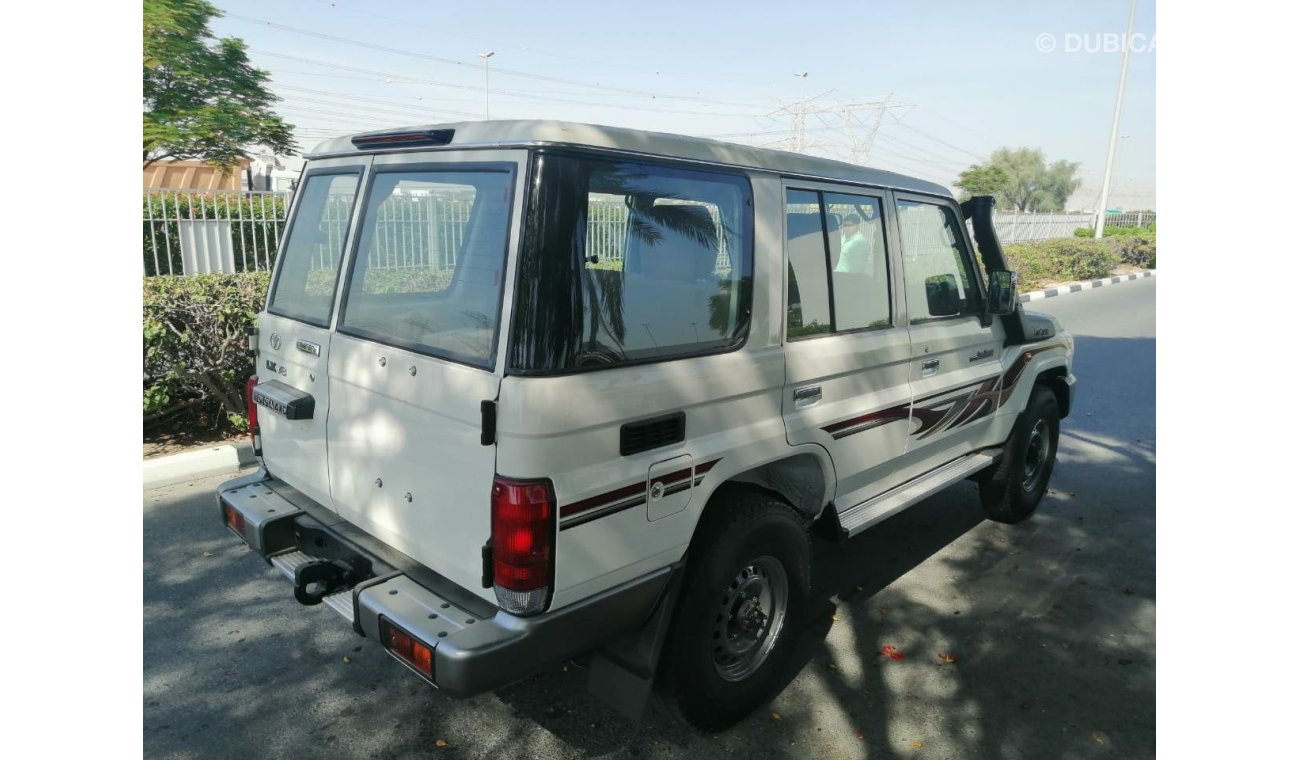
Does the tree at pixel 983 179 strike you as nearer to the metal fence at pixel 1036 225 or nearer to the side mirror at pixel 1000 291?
the metal fence at pixel 1036 225

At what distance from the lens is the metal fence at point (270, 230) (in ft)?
9.12

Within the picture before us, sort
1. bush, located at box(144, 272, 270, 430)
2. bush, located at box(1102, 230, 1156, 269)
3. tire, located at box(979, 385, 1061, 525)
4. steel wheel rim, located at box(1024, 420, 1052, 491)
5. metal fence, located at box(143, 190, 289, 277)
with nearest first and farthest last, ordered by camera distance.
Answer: tire, located at box(979, 385, 1061, 525) < steel wheel rim, located at box(1024, 420, 1052, 491) < bush, located at box(144, 272, 270, 430) < metal fence, located at box(143, 190, 289, 277) < bush, located at box(1102, 230, 1156, 269)

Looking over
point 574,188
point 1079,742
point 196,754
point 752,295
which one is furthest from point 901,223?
point 196,754

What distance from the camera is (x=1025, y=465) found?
526cm

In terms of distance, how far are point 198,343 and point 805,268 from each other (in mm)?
4653

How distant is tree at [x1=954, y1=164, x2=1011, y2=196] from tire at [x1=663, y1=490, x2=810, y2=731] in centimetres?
6218

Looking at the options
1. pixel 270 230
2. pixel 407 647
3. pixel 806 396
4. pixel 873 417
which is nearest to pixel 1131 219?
pixel 270 230

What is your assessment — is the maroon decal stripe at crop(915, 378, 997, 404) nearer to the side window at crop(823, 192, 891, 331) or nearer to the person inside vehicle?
the side window at crop(823, 192, 891, 331)

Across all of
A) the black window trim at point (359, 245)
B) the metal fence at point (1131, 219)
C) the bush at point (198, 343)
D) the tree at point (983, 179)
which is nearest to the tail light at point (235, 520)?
the black window trim at point (359, 245)

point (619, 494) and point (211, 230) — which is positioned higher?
point (211, 230)

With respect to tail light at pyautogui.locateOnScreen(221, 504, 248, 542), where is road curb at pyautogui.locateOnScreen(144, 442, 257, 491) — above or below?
below

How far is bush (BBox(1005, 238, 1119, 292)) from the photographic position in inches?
853

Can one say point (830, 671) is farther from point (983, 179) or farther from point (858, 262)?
point (983, 179)

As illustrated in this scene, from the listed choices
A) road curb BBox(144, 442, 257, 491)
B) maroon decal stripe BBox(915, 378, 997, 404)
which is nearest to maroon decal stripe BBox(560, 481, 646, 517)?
maroon decal stripe BBox(915, 378, 997, 404)
